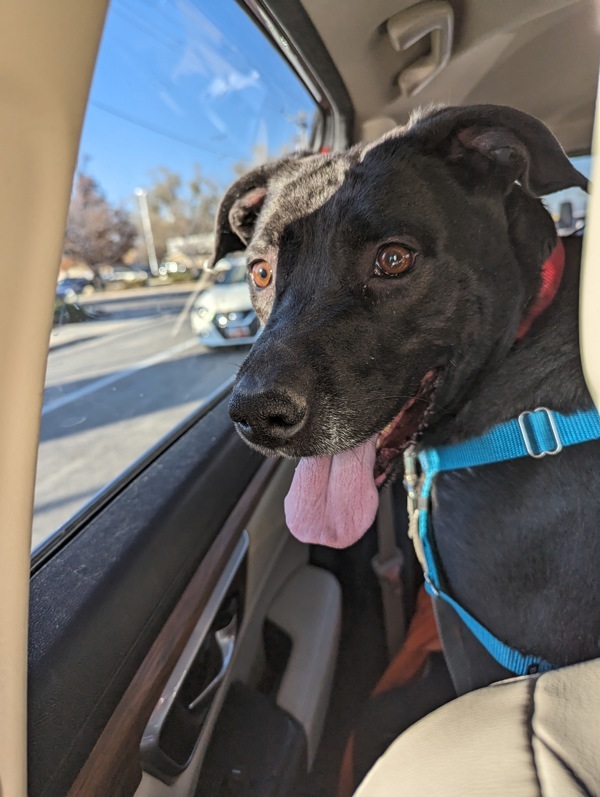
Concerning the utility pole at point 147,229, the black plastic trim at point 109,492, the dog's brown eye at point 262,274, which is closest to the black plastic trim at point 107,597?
the black plastic trim at point 109,492

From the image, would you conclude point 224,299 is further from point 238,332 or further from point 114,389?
point 114,389

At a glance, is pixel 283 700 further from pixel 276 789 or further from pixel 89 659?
pixel 89 659

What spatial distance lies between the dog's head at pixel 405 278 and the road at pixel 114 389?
642 mm

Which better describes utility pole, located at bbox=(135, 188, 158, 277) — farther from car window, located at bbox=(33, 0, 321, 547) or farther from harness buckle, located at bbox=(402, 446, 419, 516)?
harness buckle, located at bbox=(402, 446, 419, 516)

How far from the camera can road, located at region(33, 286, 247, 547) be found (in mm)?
1742

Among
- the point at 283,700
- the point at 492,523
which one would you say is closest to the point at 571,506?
the point at 492,523

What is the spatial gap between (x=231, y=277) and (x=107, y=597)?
7.01 feet

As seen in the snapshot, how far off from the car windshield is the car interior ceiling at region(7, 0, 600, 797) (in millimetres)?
889

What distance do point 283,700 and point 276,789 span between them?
1.00 ft

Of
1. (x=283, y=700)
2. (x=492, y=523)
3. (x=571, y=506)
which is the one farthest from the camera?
(x=283, y=700)

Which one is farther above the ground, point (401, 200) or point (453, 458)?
point (401, 200)

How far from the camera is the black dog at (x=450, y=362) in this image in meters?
1.51

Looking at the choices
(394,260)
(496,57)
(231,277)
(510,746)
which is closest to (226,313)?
(231,277)

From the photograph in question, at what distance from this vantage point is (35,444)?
0.96 metres
